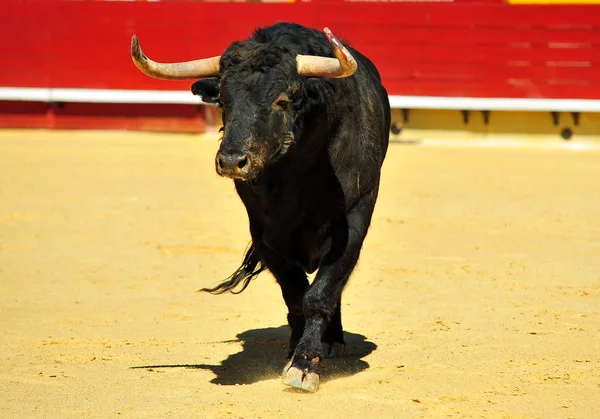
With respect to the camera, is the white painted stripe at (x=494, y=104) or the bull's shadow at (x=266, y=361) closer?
the bull's shadow at (x=266, y=361)

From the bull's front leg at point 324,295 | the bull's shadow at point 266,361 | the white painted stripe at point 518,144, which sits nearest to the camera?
the bull's front leg at point 324,295

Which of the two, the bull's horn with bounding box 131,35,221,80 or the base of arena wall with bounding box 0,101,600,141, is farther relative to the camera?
the base of arena wall with bounding box 0,101,600,141

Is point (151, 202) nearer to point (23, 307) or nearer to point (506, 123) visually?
point (23, 307)

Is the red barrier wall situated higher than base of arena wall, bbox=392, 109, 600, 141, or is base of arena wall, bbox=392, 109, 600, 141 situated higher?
the red barrier wall

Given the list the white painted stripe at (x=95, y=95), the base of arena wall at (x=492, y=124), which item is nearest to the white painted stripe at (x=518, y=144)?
the base of arena wall at (x=492, y=124)

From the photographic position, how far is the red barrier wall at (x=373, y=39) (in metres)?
10.9

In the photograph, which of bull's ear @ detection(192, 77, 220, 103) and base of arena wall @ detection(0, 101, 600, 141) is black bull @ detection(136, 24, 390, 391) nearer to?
bull's ear @ detection(192, 77, 220, 103)

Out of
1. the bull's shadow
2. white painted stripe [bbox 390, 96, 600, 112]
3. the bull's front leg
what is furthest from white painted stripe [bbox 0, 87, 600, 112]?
the bull's front leg

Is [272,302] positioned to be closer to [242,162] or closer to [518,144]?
[242,162]

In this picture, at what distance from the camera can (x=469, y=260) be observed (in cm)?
566

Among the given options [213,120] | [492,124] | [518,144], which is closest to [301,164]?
[518,144]

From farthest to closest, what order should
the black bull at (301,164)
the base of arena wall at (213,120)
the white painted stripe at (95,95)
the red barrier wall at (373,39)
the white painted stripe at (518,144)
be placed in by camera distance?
the white painted stripe at (95,95)
the red barrier wall at (373,39)
the base of arena wall at (213,120)
the white painted stripe at (518,144)
the black bull at (301,164)

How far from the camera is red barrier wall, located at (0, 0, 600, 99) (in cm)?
1095

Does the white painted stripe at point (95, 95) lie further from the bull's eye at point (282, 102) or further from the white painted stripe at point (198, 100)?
the bull's eye at point (282, 102)
